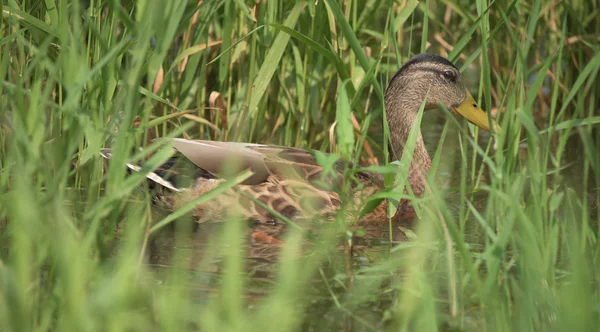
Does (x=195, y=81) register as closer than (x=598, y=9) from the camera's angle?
Yes

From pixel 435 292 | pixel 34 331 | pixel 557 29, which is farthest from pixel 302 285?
pixel 557 29

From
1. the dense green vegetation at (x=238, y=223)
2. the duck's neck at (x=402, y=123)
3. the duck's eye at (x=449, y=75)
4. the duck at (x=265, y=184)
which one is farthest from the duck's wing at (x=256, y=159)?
the duck's eye at (x=449, y=75)

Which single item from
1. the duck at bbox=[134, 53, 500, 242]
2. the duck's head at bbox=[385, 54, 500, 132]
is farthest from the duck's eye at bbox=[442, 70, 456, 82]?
the duck at bbox=[134, 53, 500, 242]

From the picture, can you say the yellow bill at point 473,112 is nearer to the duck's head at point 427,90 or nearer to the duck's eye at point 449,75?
Answer: the duck's head at point 427,90

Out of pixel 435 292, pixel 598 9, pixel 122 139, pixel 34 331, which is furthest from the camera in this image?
pixel 598 9

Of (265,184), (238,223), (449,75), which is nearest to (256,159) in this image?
(265,184)

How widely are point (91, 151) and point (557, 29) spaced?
3.99 metres

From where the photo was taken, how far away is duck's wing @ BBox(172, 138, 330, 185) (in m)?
5.23

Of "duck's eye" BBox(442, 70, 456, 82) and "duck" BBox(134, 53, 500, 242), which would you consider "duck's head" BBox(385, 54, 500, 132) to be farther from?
"duck" BBox(134, 53, 500, 242)

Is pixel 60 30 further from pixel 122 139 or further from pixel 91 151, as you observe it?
pixel 122 139

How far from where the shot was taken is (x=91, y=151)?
3.71 metres

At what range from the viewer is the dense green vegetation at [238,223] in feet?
8.91

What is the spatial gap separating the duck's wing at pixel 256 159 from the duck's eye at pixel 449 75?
1.00 m

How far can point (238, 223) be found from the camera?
2.71m
